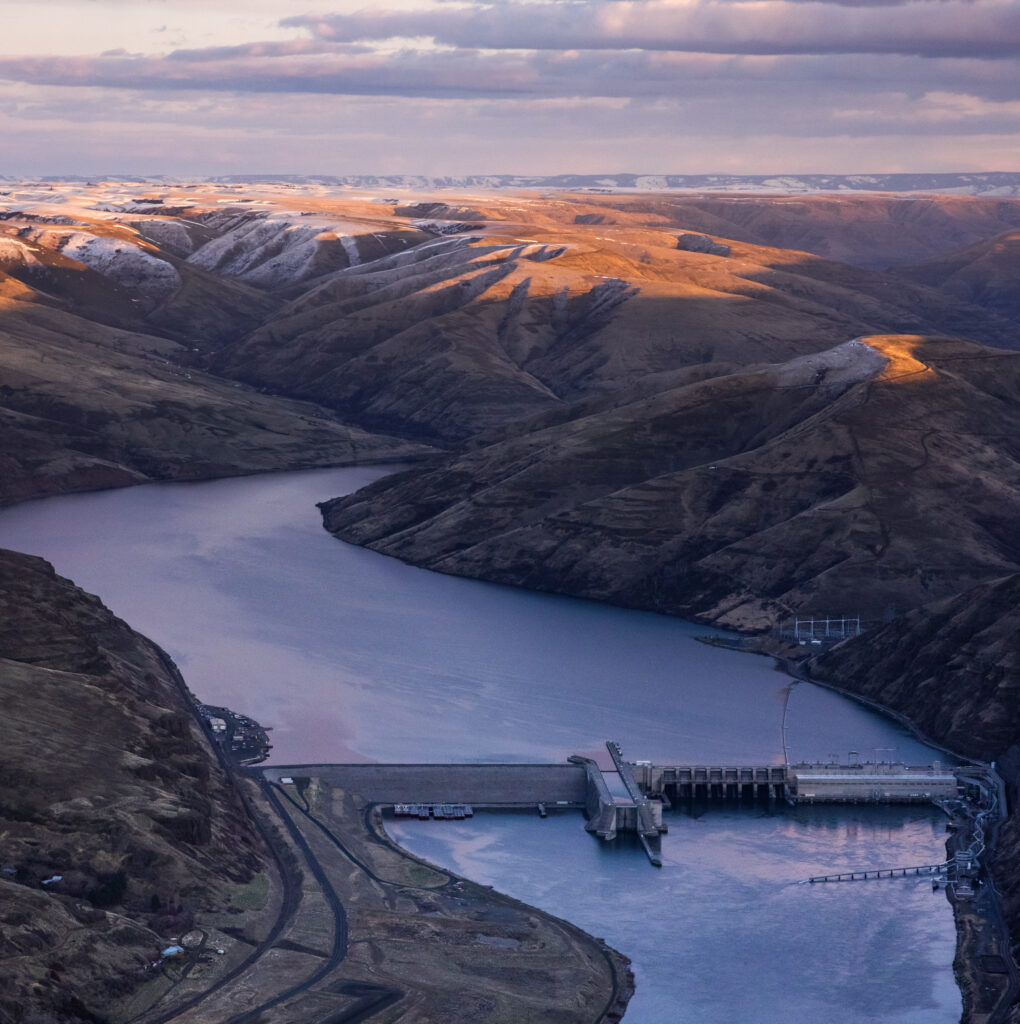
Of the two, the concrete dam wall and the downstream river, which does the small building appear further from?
the concrete dam wall

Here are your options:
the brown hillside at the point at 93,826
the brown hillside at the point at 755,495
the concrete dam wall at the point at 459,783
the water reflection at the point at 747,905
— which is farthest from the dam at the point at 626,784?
the brown hillside at the point at 755,495

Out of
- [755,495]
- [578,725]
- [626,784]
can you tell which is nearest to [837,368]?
[755,495]

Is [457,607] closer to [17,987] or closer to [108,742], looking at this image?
[108,742]

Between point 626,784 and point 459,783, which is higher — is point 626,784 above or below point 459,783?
above

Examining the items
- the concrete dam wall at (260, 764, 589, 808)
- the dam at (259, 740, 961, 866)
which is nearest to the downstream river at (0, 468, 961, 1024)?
the dam at (259, 740, 961, 866)

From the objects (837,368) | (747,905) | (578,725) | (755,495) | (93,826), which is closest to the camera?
(93,826)

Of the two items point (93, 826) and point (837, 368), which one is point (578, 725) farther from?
point (837, 368)
